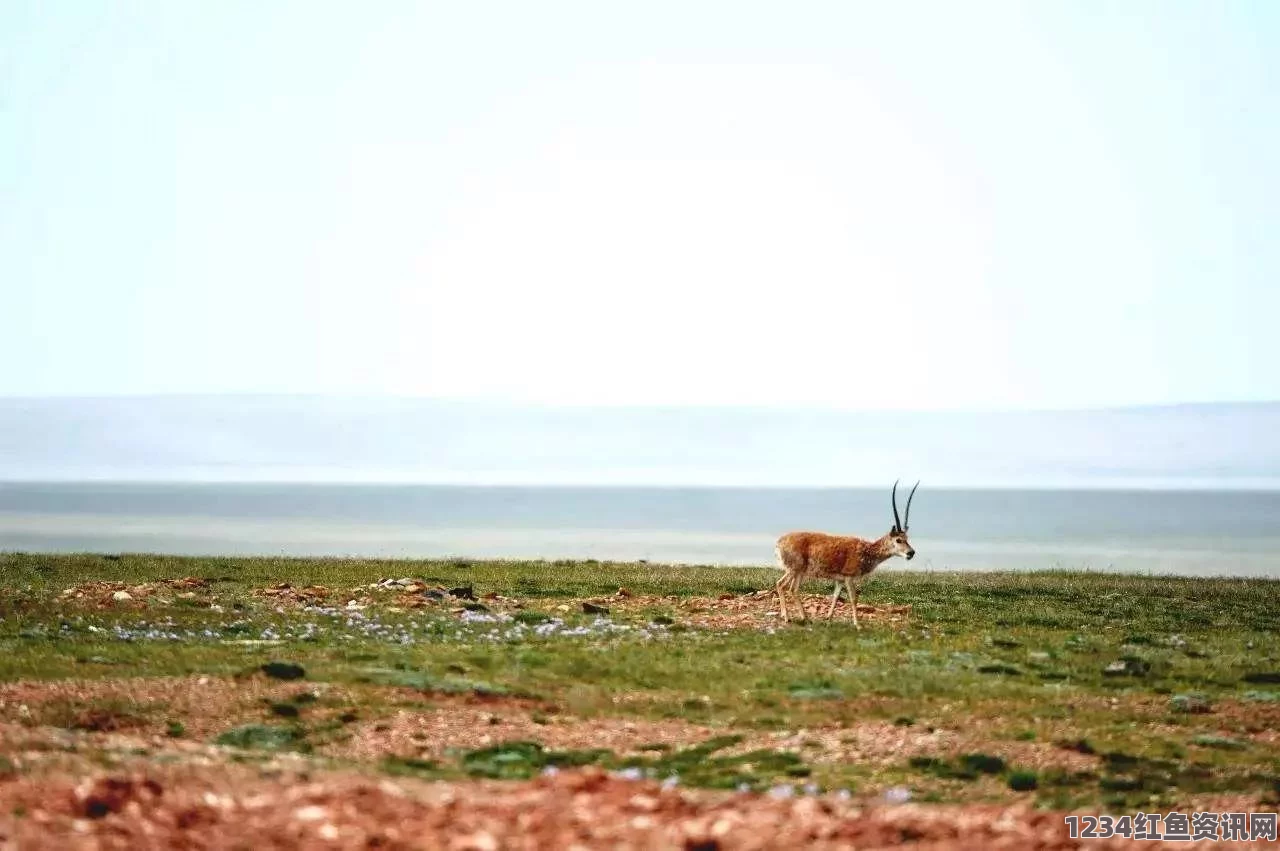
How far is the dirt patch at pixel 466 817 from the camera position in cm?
1323

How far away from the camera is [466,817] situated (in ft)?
45.1

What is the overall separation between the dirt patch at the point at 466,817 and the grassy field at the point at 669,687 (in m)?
1.83

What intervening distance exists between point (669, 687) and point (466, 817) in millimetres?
11248

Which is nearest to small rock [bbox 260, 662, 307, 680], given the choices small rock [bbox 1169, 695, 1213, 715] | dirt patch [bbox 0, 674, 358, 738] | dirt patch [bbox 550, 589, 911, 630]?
dirt patch [bbox 0, 674, 358, 738]

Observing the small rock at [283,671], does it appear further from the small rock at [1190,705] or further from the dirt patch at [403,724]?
the small rock at [1190,705]

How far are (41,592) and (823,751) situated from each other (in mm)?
25590

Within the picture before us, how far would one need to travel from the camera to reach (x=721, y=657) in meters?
28.1

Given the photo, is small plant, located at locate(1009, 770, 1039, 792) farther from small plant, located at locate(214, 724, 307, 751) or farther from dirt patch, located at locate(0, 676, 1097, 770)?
small plant, located at locate(214, 724, 307, 751)

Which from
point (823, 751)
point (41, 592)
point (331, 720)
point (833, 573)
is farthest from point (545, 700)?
point (41, 592)

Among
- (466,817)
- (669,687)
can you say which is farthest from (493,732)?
(466,817)

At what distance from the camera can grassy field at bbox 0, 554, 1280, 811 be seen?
1828 cm

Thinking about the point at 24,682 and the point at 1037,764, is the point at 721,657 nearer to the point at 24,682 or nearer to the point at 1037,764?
the point at 1037,764

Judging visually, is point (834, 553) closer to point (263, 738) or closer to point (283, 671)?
point (283, 671)

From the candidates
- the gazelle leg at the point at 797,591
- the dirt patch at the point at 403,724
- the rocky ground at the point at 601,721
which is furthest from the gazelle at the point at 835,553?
the dirt patch at the point at 403,724
